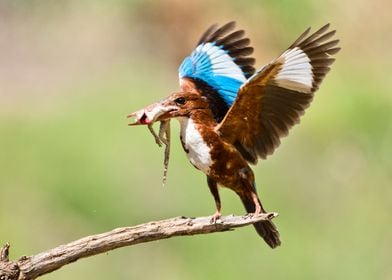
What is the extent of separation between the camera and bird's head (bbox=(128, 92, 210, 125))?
5031 millimetres

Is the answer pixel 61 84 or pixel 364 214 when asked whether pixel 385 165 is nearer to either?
pixel 364 214

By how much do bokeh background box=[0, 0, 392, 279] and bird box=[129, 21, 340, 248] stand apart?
1780 millimetres

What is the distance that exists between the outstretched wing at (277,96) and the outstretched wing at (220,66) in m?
0.17

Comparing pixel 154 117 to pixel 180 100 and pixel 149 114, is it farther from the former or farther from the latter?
pixel 180 100

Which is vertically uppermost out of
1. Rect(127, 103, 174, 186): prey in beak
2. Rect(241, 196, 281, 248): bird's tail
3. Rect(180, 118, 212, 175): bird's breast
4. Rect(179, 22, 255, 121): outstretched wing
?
Rect(179, 22, 255, 121): outstretched wing

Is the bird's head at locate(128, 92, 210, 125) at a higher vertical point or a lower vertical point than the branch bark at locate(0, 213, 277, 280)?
higher

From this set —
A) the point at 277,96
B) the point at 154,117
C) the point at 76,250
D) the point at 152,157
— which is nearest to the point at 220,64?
the point at 277,96

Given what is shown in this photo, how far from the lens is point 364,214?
25.2ft

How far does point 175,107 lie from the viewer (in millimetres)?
5121

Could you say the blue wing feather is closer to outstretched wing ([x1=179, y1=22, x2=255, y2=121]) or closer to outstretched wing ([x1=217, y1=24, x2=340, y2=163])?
outstretched wing ([x1=179, y1=22, x2=255, y2=121])

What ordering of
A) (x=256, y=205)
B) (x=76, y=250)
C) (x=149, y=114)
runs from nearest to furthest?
1. (x=76, y=250)
2. (x=149, y=114)
3. (x=256, y=205)

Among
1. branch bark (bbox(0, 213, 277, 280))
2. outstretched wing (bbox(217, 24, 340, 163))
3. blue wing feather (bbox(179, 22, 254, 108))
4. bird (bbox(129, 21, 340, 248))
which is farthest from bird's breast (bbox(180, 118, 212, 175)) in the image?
blue wing feather (bbox(179, 22, 254, 108))

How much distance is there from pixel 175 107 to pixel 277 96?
384mm

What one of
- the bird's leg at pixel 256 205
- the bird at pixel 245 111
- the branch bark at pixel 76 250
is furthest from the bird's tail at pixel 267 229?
the branch bark at pixel 76 250
